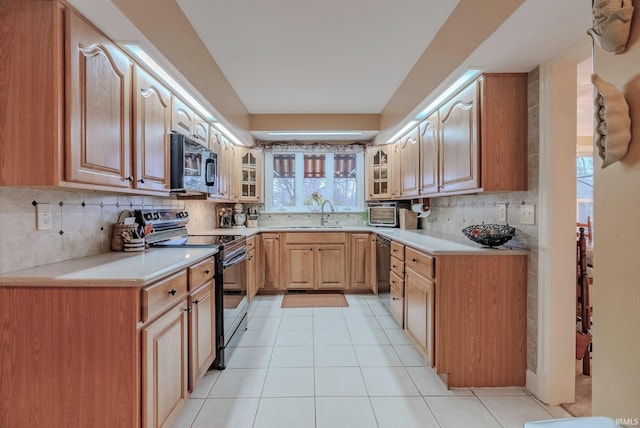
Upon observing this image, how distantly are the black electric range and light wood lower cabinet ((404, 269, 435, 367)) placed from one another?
1.42 m

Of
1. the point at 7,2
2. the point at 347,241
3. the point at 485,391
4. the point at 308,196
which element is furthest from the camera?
the point at 308,196

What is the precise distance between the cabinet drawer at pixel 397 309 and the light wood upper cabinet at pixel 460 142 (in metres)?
1.07

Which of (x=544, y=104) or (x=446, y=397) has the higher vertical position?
(x=544, y=104)

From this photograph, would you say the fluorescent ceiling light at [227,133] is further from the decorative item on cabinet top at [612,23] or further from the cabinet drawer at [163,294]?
the decorative item on cabinet top at [612,23]

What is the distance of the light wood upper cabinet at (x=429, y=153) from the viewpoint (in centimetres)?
275

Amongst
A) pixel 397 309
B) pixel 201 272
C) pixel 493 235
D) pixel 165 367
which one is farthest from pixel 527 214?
pixel 165 367

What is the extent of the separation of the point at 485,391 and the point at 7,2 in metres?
3.11

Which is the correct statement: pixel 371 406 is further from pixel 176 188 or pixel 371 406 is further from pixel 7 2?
pixel 7 2

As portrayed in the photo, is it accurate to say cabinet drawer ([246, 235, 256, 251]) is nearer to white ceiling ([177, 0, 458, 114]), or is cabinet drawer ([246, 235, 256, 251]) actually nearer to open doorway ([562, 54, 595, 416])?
white ceiling ([177, 0, 458, 114])

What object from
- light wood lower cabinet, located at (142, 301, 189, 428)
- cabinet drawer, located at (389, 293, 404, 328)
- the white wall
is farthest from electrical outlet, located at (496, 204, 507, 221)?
light wood lower cabinet, located at (142, 301, 189, 428)

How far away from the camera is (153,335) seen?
139 centimetres

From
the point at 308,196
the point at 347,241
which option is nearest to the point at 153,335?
the point at 347,241

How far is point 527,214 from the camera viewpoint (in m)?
2.01

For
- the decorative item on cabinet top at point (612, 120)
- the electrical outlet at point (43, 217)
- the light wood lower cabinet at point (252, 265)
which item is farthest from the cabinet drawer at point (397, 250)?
the electrical outlet at point (43, 217)
